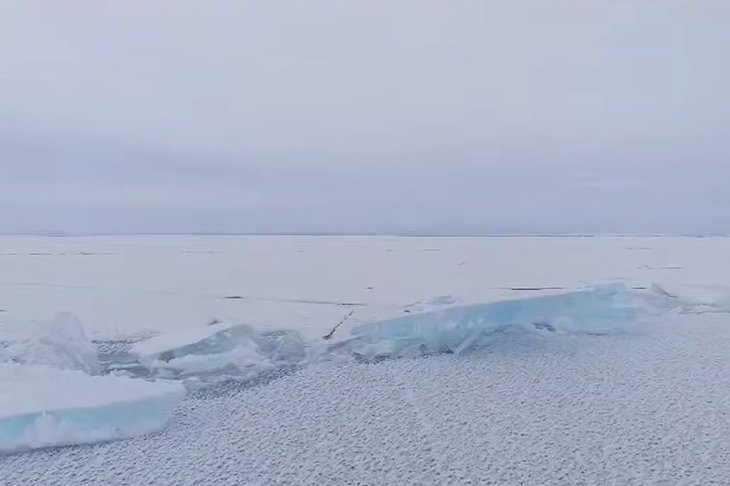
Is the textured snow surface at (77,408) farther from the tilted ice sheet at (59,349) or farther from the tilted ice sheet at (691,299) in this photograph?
the tilted ice sheet at (691,299)


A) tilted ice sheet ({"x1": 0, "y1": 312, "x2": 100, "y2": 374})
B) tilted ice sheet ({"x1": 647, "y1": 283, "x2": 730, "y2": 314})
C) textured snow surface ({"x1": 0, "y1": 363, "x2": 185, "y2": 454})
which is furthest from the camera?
tilted ice sheet ({"x1": 647, "y1": 283, "x2": 730, "y2": 314})

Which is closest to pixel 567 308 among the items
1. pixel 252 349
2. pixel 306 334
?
pixel 306 334

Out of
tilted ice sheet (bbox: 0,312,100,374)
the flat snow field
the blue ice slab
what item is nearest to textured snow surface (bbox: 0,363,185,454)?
the flat snow field

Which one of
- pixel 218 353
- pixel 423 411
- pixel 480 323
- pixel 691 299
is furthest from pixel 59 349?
pixel 691 299

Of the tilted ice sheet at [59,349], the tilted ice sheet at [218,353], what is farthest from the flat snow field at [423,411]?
the tilted ice sheet at [59,349]

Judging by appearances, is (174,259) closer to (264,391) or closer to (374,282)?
(374,282)

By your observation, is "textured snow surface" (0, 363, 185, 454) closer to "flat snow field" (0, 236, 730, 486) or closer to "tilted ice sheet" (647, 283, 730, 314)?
"flat snow field" (0, 236, 730, 486)

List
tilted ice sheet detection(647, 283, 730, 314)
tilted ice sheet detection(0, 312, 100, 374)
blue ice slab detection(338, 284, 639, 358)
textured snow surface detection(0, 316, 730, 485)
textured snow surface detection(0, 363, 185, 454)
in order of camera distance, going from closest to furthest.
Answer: textured snow surface detection(0, 316, 730, 485) < textured snow surface detection(0, 363, 185, 454) < tilted ice sheet detection(0, 312, 100, 374) < blue ice slab detection(338, 284, 639, 358) < tilted ice sheet detection(647, 283, 730, 314)
